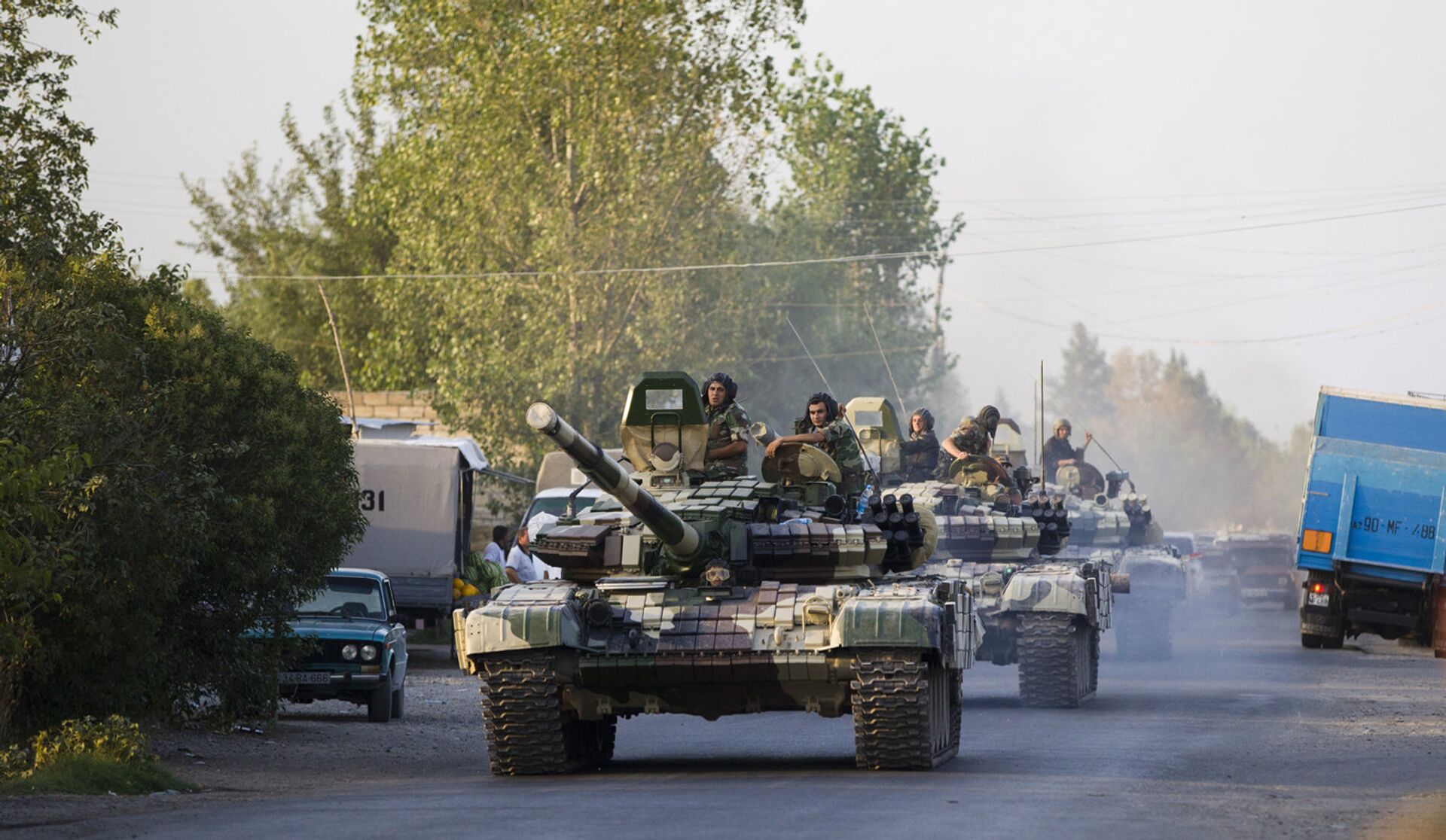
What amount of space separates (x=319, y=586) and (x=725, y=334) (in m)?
27.0

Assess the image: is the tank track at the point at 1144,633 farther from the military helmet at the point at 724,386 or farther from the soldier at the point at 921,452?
the military helmet at the point at 724,386

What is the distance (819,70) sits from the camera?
6056 cm

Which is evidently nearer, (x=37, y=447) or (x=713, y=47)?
(x=37, y=447)

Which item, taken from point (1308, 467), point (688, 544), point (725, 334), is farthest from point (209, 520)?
point (725, 334)

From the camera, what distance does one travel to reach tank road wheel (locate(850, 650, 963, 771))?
44.1 ft

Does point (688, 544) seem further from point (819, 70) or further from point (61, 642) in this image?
point (819, 70)

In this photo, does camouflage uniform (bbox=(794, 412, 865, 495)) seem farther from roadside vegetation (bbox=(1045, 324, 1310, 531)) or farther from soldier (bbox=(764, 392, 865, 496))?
roadside vegetation (bbox=(1045, 324, 1310, 531))

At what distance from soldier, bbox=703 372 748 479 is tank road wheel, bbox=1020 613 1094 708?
487cm

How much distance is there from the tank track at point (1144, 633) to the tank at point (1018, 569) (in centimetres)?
434

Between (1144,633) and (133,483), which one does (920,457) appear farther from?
(133,483)

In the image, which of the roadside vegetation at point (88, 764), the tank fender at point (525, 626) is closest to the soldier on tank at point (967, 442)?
the tank fender at point (525, 626)

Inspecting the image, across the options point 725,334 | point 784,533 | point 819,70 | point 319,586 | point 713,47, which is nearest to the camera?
point 784,533

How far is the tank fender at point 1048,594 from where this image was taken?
2023cm

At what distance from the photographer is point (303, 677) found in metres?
19.1
